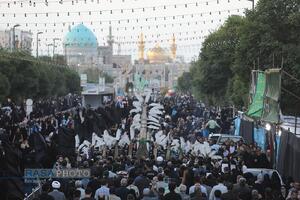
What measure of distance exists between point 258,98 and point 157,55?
171 meters

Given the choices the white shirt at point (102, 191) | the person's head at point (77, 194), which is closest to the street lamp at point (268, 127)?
the white shirt at point (102, 191)

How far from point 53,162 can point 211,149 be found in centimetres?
552

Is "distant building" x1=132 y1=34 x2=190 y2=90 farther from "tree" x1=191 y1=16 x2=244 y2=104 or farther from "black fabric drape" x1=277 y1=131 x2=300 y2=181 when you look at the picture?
"black fabric drape" x1=277 y1=131 x2=300 y2=181

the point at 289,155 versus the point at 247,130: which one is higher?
the point at 289,155

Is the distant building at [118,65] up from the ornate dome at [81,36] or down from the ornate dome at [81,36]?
down

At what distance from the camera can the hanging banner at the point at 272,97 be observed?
21.1 metres

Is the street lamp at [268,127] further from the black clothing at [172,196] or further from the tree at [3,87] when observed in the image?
the tree at [3,87]

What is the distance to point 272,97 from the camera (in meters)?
22.0

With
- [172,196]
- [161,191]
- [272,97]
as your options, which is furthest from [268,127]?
[172,196]

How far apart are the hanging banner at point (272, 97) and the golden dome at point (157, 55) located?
171925mm

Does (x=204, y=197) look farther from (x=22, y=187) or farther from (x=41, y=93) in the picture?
(x=41, y=93)

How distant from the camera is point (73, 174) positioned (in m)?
14.1

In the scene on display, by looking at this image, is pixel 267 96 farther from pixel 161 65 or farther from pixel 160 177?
pixel 161 65

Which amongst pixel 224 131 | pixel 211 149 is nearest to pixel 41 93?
pixel 224 131
